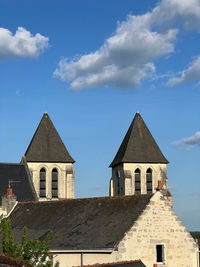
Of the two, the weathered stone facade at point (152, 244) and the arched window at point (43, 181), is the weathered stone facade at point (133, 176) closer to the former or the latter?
the arched window at point (43, 181)

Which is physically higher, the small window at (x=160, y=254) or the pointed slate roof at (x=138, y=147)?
the pointed slate roof at (x=138, y=147)

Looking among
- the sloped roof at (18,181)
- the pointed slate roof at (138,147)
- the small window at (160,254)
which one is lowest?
the small window at (160,254)

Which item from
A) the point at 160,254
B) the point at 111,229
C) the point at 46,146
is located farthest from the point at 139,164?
the point at 111,229

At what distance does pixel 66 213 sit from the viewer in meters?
24.7

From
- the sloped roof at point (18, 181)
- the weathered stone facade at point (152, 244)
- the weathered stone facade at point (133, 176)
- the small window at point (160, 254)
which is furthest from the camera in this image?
the weathered stone facade at point (133, 176)

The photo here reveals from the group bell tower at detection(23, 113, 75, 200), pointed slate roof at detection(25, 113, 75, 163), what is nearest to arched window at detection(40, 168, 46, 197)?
bell tower at detection(23, 113, 75, 200)

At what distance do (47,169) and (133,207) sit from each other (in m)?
20.6

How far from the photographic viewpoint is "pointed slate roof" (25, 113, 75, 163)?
41875 mm

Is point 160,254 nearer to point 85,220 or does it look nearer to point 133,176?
point 85,220

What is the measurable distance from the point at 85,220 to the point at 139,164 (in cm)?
1918

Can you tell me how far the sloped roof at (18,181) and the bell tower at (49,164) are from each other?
2222 mm

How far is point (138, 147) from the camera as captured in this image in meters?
42.3

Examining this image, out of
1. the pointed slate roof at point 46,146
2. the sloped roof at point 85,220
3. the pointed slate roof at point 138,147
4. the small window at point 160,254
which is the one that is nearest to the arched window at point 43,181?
the pointed slate roof at point 46,146

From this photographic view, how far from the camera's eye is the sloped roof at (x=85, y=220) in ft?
70.1
